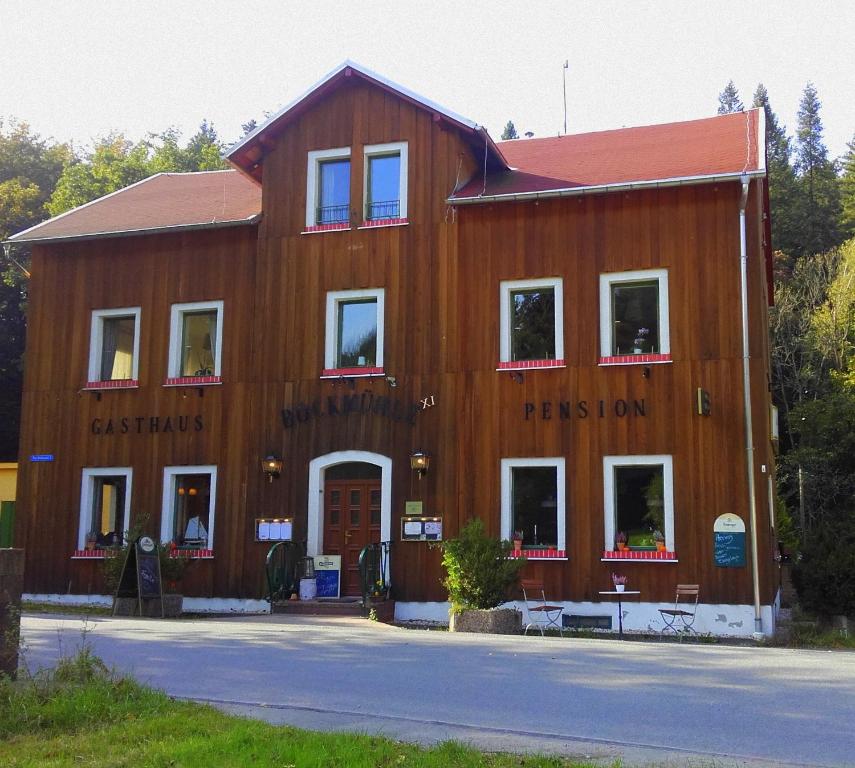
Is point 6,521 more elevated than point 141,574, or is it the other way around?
point 6,521

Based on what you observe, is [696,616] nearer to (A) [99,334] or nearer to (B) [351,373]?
(B) [351,373]

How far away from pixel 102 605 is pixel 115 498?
234 centimetres

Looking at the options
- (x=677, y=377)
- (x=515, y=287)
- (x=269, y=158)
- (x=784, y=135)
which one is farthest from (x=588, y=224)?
(x=784, y=135)

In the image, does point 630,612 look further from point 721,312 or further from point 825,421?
point 825,421

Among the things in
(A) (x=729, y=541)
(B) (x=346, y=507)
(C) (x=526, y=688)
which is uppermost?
(B) (x=346, y=507)

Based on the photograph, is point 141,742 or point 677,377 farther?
point 677,377

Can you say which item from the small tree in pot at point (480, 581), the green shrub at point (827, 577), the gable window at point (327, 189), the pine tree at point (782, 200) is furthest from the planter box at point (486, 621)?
the pine tree at point (782, 200)

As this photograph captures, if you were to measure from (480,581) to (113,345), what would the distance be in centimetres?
1081

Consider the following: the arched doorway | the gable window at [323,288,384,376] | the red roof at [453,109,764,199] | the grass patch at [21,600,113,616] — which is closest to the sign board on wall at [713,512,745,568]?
the red roof at [453,109,764,199]

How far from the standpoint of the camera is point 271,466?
2062 cm

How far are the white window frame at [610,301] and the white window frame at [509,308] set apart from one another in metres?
0.76

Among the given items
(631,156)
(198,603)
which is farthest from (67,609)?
(631,156)

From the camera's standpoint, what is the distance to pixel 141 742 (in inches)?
314

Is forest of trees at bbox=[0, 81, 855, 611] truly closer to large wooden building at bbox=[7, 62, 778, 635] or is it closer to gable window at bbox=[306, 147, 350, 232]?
large wooden building at bbox=[7, 62, 778, 635]
